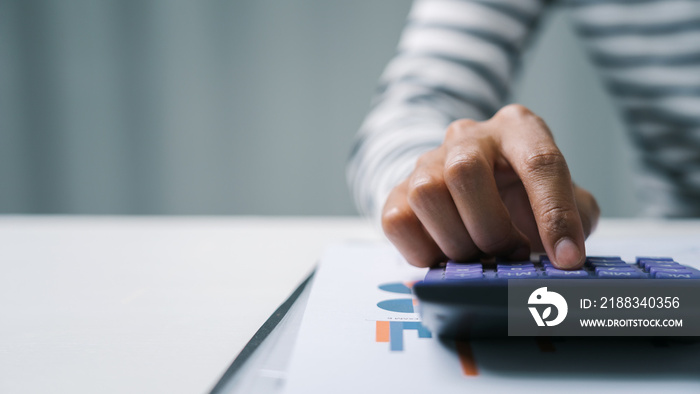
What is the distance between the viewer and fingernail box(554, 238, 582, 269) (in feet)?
0.85

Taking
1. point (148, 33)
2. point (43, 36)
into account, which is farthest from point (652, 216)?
point (43, 36)

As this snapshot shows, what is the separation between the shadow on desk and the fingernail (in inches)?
2.4

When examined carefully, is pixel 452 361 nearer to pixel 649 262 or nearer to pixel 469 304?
pixel 469 304

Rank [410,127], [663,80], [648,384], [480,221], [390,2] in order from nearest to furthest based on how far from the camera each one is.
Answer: [648,384] < [480,221] < [410,127] < [663,80] < [390,2]

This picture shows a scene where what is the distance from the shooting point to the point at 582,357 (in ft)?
0.63

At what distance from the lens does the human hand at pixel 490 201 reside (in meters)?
0.27

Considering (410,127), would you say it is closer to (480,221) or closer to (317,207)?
(480,221)

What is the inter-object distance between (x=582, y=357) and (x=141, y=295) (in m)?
0.24

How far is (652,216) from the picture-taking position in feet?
2.67

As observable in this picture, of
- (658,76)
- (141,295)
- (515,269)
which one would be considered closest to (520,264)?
(515,269)

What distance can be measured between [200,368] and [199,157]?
4.32 feet

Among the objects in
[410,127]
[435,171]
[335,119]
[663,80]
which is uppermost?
[335,119]

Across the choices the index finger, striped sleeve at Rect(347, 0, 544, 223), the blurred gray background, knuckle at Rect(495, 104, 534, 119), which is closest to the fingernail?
the index finger

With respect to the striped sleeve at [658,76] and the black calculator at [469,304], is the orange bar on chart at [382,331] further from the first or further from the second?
the striped sleeve at [658,76]
